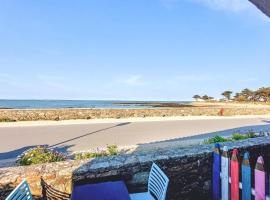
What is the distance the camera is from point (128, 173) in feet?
10.7

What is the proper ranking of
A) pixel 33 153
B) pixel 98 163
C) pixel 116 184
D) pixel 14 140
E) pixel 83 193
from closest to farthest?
pixel 83 193, pixel 116 184, pixel 98 163, pixel 33 153, pixel 14 140

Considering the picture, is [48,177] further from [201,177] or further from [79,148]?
[79,148]

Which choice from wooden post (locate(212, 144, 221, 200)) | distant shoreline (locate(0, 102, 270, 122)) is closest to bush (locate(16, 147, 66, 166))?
wooden post (locate(212, 144, 221, 200))

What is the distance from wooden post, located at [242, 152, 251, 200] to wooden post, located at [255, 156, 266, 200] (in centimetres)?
10

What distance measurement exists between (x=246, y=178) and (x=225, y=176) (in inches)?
14.2

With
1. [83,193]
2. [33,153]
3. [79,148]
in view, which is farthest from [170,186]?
[79,148]

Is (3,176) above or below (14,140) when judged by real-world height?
above

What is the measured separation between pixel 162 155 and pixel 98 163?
0.83m

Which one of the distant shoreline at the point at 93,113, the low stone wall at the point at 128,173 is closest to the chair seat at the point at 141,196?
the low stone wall at the point at 128,173

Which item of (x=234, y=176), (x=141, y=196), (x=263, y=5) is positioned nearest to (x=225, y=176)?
(x=234, y=176)

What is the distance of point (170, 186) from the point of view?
11.4 feet

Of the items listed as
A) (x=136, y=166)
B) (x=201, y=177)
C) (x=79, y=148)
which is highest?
(x=136, y=166)

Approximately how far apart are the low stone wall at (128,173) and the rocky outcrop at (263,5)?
198 centimetres

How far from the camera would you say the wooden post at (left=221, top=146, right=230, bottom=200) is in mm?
3277
